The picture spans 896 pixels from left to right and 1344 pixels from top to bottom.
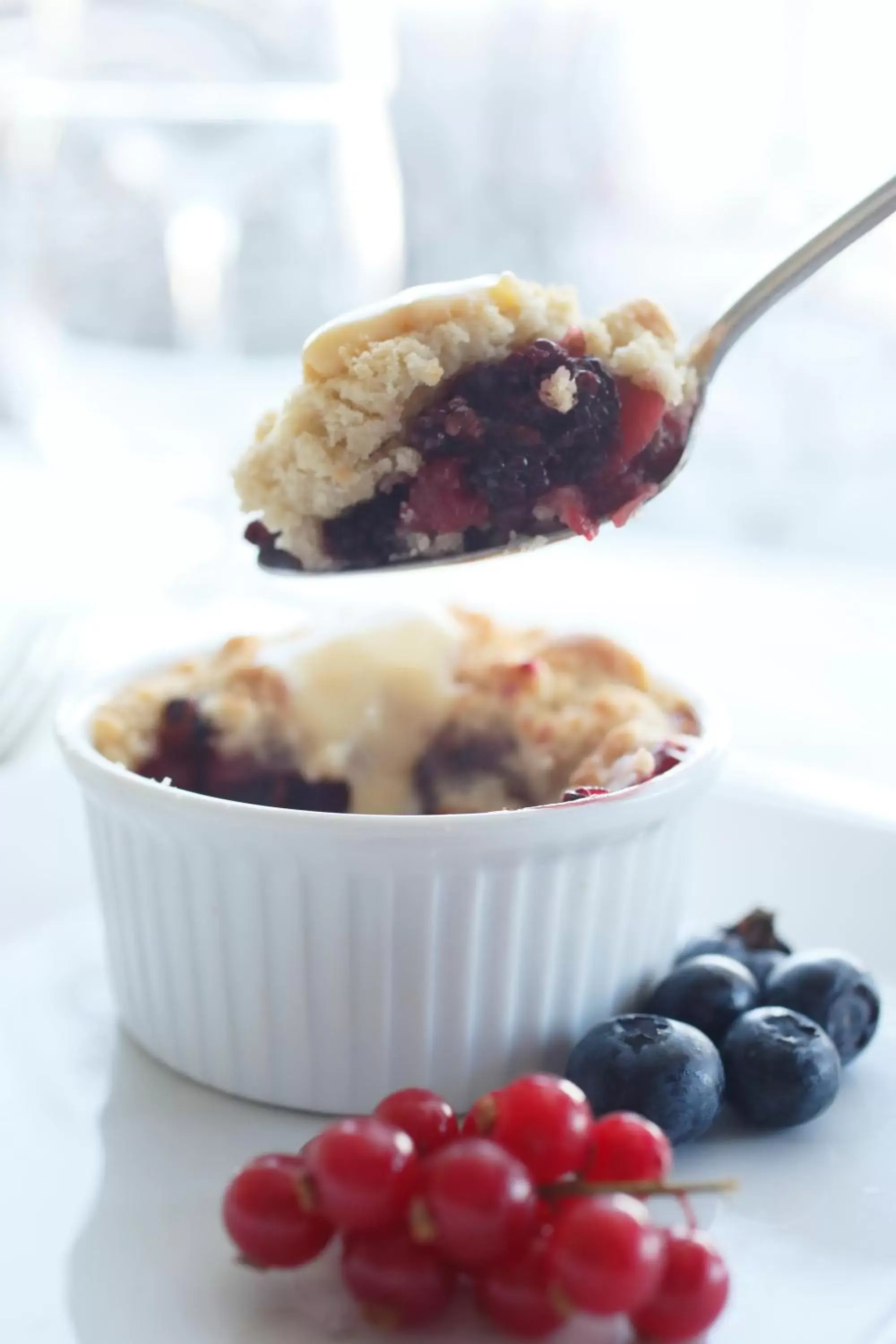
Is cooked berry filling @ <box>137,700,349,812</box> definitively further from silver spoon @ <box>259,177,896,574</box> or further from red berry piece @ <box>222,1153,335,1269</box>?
red berry piece @ <box>222,1153,335,1269</box>

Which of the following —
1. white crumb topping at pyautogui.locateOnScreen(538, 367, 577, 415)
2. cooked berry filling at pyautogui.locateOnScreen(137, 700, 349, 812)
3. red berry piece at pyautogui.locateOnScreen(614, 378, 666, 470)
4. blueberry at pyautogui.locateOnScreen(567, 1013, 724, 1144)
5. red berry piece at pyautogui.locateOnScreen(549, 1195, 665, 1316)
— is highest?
white crumb topping at pyautogui.locateOnScreen(538, 367, 577, 415)

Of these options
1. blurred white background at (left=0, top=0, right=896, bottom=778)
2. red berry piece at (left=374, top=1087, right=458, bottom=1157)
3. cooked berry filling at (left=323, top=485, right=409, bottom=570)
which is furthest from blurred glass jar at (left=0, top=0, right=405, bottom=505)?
red berry piece at (left=374, top=1087, right=458, bottom=1157)

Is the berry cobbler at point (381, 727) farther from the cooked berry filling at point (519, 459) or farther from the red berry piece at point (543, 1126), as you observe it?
the red berry piece at point (543, 1126)

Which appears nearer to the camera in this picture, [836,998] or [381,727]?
[836,998]

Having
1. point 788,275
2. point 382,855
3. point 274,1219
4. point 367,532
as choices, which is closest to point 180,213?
point 367,532

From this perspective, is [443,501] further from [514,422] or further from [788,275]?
[788,275]
